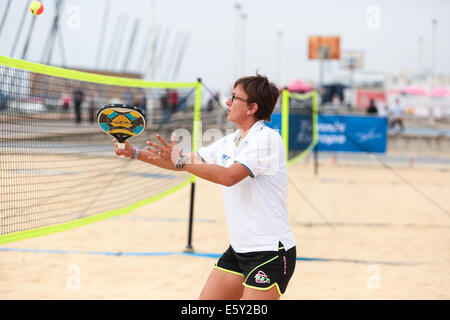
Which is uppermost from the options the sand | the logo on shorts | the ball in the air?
the ball in the air

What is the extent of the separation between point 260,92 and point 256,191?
0.53 m

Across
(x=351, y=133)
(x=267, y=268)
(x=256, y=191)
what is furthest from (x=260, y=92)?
(x=351, y=133)

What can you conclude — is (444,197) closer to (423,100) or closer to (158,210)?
(158,210)

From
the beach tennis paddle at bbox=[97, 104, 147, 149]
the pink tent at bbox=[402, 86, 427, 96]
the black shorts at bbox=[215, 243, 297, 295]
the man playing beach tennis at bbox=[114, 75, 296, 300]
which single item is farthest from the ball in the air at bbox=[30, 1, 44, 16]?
the pink tent at bbox=[402, 86, 427, 96]

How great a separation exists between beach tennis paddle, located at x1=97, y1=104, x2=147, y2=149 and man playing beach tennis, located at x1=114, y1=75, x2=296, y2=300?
0.10 m

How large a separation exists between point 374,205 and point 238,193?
26.4ft

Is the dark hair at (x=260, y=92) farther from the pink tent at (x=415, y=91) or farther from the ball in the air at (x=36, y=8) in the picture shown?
the pink tent at (x=415, y=91)

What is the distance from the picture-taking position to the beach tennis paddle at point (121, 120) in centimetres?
321

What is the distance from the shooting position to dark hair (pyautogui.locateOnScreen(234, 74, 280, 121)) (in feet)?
10.4

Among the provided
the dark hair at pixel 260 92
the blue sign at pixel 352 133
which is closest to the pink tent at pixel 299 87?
the blue sign at pixel 352 133

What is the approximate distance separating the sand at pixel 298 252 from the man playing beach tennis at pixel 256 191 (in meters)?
2.50

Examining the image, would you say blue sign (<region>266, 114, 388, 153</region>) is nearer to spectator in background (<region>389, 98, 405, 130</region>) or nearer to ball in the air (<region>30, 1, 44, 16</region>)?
spectator in background (<region>389, 98, 405, 130</region>)
